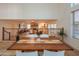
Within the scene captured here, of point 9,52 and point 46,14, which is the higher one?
point 46,14

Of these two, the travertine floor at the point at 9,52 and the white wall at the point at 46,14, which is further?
the white wall at the point at 46,14

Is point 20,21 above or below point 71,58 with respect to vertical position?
above

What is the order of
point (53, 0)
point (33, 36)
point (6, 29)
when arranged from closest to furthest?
point (53, 0) → point (6, 29) → point (33, 36)

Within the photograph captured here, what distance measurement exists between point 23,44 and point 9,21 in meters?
0.78

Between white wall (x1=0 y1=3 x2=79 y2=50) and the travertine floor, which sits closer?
the travertine floor

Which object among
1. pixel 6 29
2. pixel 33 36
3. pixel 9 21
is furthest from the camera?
pixel 33 36

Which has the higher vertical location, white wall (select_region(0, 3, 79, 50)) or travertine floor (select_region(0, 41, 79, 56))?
white wall (select_region(0, 3, 79, 50))

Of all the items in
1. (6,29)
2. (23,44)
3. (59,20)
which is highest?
(59,20)

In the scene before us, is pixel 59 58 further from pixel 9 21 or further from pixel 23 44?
pixel 23 44

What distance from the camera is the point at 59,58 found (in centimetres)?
84

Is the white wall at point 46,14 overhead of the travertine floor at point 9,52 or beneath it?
overhead

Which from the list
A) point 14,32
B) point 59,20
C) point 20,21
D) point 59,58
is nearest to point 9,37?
point 14,32

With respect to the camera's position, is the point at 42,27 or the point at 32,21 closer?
the point at 42,27

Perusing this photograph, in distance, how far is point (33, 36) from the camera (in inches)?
109
